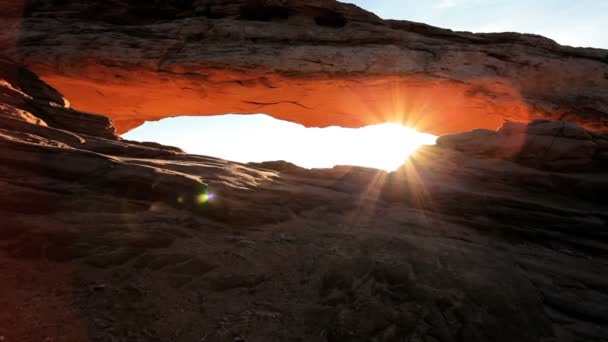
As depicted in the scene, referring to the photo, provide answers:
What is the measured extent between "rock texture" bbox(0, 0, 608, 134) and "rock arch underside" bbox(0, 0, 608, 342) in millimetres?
104

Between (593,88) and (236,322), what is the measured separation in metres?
19.6

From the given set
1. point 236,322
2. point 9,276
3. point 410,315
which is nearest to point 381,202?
point 410,315

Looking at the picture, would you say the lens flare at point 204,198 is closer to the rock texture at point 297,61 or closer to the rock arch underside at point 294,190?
the rock arch underside at point 294,190

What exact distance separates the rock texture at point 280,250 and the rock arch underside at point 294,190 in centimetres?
4

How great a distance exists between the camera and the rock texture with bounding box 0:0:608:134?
1539cm

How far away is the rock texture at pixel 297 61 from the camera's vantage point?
15.4m

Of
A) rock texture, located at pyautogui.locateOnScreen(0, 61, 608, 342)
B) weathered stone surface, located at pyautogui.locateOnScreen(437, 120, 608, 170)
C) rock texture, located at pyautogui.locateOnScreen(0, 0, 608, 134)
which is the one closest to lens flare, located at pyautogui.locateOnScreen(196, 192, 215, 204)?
rock texture, located at pyautogui.locateOnScreen(0, 61, 608, 342)

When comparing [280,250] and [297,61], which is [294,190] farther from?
[297,61]

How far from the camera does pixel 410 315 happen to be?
4.61 m

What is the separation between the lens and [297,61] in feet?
50.9

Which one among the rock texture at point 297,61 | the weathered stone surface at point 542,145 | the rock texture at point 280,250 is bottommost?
the rock texture at point 280,250

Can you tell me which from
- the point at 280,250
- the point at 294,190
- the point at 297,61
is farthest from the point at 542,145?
the point at 297,61

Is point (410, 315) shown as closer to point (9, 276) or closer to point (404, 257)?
point (404, 257)

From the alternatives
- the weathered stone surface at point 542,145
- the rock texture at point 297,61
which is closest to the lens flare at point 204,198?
the weathered stone surface at point 542,145
